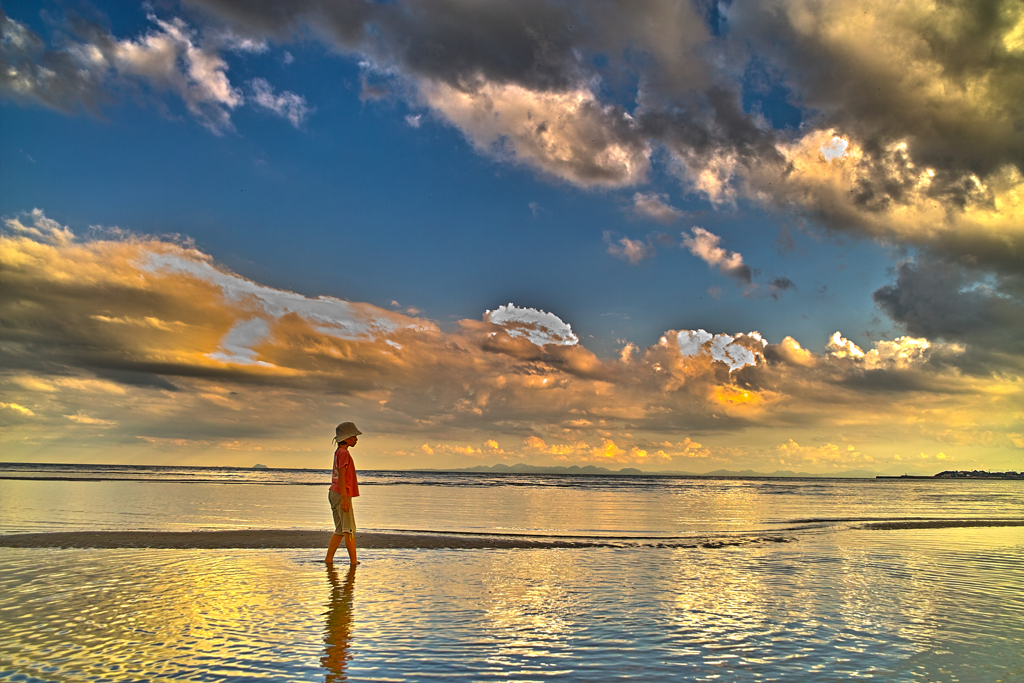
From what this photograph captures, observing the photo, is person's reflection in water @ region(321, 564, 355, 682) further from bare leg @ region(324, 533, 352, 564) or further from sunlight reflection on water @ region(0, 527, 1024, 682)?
bare leg @ region(324, 533, 352, 564)

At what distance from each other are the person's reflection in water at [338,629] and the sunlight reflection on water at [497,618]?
5cm

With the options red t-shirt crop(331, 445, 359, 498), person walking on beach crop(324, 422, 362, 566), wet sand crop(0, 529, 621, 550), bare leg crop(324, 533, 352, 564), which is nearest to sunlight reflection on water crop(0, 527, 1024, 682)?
bare leg crop(324, 533, 352, 564)

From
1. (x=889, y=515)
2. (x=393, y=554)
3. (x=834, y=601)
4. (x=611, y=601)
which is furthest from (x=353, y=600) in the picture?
(x=889, y=515)

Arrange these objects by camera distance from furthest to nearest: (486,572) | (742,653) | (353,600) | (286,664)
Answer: (486,572) → (353,600) → (742,653) → (286,664)

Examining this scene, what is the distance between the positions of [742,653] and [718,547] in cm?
1274

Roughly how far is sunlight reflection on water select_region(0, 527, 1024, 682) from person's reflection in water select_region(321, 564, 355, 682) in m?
0.05

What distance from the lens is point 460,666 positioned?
7.96m

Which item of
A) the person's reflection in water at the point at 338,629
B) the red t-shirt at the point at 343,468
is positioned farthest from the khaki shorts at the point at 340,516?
the person's reflection in water at the point at 338,629

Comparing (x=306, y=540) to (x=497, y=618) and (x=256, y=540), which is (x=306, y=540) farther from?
(x=497, y=618)

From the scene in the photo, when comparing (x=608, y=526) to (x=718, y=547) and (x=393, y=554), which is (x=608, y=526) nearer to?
(x=718, y=547)

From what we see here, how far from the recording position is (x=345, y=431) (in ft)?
47.2

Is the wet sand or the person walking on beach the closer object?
the person walking on beach

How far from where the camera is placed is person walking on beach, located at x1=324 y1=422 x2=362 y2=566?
14375mm

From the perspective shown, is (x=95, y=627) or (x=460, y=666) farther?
(x=95, y=627)
